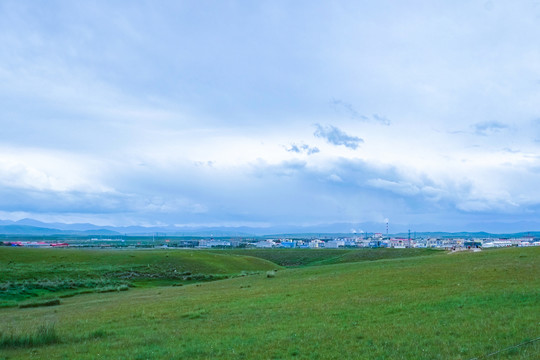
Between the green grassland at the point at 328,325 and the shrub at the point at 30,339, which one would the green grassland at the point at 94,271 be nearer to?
the green grassland at the point at 328,325

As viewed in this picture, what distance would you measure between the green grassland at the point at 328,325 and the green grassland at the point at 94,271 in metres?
21.8

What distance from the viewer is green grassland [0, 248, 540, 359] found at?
47.2ft

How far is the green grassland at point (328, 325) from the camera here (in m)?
14.4

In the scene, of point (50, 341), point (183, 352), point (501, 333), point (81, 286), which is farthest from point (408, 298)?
point (81, 286)

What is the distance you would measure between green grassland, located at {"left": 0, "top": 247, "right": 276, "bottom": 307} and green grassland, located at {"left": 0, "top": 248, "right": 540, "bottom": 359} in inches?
860

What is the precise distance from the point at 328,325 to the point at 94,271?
194 feet

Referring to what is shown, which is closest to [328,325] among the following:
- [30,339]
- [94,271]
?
[30,339]

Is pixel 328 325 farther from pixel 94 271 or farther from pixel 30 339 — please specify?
pixel 94 271

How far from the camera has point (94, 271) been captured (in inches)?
2763

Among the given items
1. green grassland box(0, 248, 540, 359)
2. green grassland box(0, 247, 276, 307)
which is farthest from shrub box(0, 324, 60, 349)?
green grassland box(0, 247, 276, 307)

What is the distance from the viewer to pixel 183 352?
1577 centimetres

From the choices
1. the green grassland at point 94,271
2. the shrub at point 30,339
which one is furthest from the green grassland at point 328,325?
the green grassland at point 94,271

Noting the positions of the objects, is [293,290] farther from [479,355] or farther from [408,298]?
[479,355]

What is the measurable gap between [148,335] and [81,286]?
130 feet
